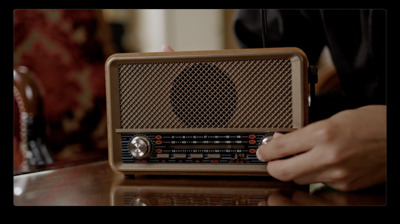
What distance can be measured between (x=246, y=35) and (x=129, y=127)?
0.72 meters

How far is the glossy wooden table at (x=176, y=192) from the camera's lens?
539mm

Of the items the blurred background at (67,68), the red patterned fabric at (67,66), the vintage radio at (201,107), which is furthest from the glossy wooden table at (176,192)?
the red patterned fabric at (67,66)

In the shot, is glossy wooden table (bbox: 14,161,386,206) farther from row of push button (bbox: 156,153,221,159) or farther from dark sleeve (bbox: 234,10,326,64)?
dark sleeve (bbox: 234,10,326,64)

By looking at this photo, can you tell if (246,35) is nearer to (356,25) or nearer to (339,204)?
(356,25)

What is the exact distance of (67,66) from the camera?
178cm

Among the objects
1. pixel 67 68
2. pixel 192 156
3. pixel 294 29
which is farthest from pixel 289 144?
pixel 67 68

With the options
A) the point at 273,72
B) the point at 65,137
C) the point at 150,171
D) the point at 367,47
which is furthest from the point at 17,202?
the point at 65,137

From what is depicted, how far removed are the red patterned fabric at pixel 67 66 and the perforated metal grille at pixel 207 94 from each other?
1.13 metres

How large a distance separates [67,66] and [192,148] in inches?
51.7

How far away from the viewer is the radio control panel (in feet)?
2.14

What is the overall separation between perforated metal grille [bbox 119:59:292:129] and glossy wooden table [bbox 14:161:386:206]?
0.34 feet

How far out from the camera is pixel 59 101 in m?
1.78

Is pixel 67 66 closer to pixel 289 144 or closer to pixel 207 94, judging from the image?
pixel 207 94

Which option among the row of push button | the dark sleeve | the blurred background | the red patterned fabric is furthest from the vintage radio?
the red patterned fabric
